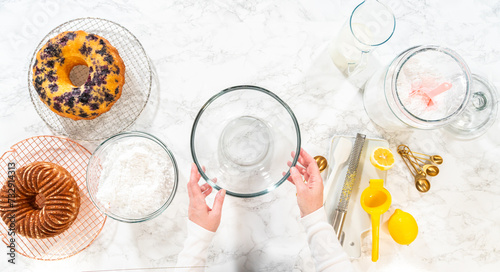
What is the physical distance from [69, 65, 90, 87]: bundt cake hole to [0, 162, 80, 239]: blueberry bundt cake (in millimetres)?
314

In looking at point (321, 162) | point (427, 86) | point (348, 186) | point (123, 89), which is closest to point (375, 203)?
point (348, 186)

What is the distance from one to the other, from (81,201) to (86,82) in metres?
0.43

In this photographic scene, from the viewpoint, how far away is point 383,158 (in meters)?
1.13

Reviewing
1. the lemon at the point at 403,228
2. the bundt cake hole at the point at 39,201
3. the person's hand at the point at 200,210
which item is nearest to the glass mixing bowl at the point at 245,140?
the person's hand at the point at 200,210

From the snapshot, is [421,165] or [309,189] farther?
[421,165]

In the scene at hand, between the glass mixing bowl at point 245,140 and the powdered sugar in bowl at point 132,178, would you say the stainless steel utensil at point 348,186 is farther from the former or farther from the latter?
the powdered sugar in bowl at point 132,178

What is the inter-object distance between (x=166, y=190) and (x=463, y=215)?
1.09 metres

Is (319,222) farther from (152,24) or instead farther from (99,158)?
(152,24)

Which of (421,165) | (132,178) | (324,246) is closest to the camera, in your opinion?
(324,246)

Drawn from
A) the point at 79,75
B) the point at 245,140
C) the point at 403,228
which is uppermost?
the point at 79,75

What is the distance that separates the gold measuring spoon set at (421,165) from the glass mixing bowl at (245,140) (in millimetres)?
459

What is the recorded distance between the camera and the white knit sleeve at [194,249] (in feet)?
3.38

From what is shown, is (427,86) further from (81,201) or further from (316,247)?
(81,201)

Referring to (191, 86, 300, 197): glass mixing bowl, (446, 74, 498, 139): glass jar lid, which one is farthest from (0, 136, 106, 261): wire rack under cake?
(446, 74, 498, 139): glass jar lid
